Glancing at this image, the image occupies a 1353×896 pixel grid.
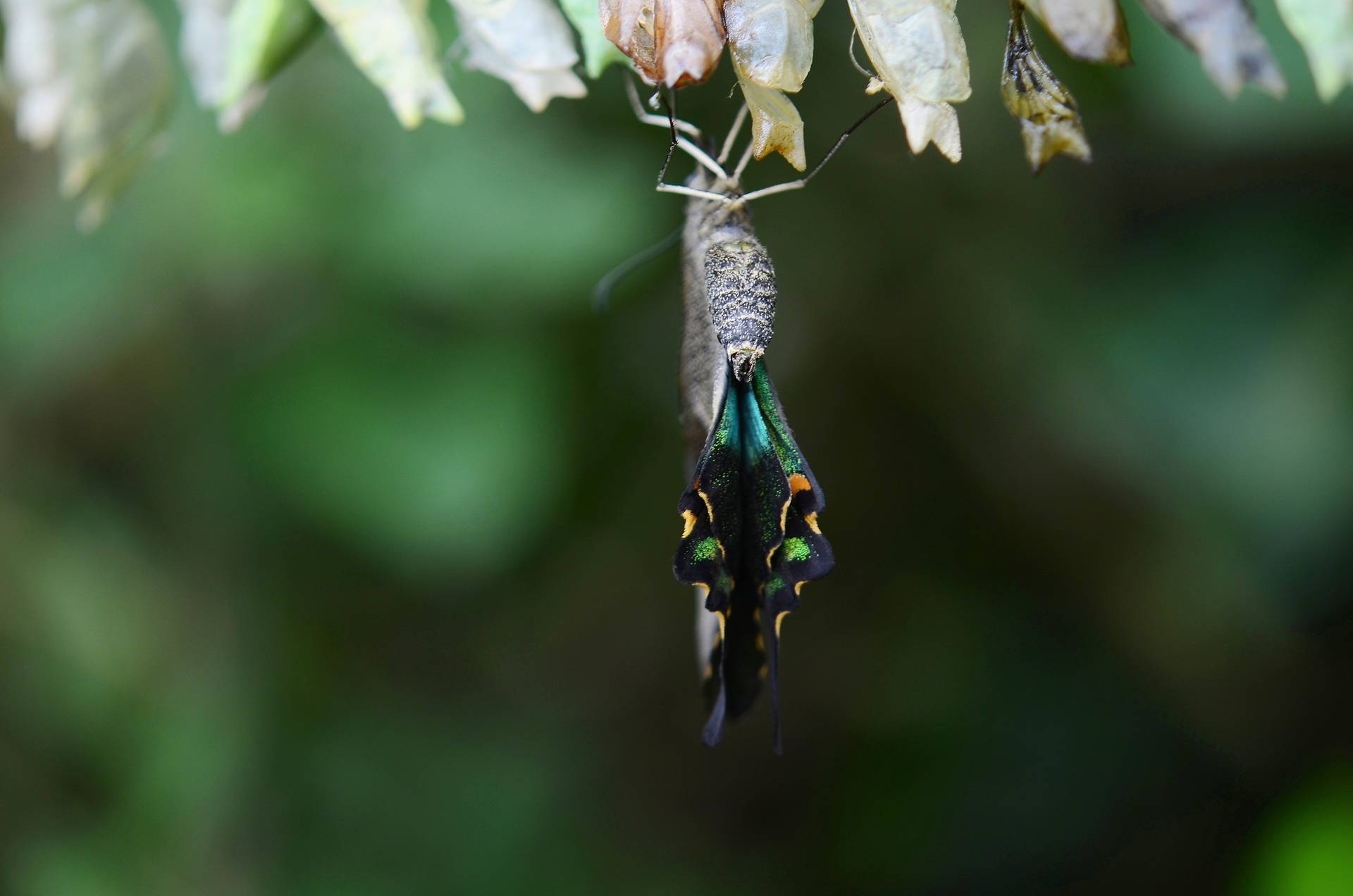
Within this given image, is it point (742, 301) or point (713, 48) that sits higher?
point (713, 48)

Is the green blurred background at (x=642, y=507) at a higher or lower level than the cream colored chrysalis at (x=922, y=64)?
lower

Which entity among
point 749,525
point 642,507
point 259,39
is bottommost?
point 642,507

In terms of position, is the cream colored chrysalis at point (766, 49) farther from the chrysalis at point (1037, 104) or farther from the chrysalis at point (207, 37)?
the chrysalis at point (207, 37)

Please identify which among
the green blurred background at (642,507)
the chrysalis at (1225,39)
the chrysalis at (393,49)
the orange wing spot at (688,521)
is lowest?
the green blurred background at (642,507)

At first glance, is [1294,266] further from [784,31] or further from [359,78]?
[359,78]

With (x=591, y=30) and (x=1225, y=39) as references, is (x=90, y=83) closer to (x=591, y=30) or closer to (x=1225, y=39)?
(x=591, y=30)

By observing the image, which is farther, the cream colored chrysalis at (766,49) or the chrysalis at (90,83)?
the chrysalis at (90,83)

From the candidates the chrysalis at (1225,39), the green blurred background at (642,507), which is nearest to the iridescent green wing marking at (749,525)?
the chrysalis at (1225,39)

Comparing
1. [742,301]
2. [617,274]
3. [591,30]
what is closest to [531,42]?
[591,30]
